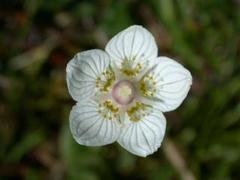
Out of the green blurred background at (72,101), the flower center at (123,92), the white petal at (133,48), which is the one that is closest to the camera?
the white petal at (133,48)

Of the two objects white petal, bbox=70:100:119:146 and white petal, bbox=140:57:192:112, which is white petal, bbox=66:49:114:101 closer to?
white petal, bbox=70:100:119:146

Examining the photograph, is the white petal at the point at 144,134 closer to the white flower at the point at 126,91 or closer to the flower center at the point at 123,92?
the white flower at the point at 126,91

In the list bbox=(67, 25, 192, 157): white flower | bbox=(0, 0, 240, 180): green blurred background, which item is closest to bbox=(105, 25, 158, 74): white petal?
bbox=(67, 25, 192, 157): white flower

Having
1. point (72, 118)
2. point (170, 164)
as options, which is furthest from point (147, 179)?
point (72, 118)

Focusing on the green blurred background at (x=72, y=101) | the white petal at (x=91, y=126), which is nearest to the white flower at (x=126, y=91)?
the white petal at (x=91, y=126)

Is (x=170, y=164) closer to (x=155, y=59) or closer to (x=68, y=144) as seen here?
(x=68, y=144)

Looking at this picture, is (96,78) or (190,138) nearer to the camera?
(96,78)
